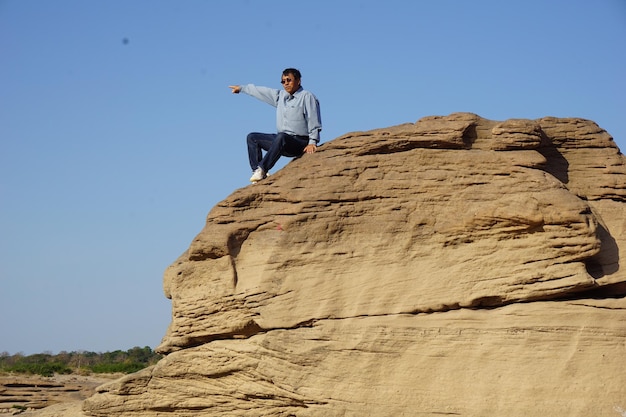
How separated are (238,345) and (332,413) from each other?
1.81 m

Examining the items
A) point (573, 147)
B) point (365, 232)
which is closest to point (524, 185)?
point (573, 147)

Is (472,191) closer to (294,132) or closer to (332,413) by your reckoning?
(294,132)

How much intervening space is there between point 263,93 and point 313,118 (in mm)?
1098

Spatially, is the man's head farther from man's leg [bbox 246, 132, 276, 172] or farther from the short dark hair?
man's leg [bbox 246, 132, 276, 172]

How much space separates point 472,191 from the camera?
12141mm

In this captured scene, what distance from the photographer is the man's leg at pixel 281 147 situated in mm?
13094

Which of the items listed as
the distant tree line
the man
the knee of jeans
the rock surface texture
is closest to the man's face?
the man

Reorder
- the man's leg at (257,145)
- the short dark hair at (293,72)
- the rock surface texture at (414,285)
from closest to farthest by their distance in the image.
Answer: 1. the rock surface texture at (414,285)
2. the short dark hair at (293,72)
3. the man's leg at (257,145)

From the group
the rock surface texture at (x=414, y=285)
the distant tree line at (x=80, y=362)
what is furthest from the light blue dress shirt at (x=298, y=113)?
the distant tree line at (x=80, y=362)

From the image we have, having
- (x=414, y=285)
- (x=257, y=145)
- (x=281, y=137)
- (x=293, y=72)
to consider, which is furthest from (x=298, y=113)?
(x=414, y=285)

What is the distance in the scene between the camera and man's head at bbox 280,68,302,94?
13.2 metres

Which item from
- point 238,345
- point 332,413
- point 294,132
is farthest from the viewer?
point 294,132

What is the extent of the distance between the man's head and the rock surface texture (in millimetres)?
1144

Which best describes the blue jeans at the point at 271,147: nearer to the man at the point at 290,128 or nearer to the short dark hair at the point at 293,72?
the man at the point at 290,128
